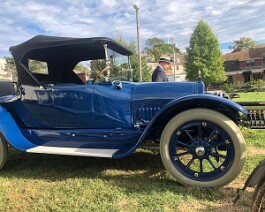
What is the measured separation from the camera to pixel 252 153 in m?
4.92

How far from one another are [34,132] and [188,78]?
37.8 m

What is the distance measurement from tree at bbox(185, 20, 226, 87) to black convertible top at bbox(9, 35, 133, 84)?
35976mm

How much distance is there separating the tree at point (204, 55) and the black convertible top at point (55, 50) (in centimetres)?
3598

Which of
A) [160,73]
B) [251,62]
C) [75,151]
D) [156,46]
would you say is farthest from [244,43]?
[75,151]

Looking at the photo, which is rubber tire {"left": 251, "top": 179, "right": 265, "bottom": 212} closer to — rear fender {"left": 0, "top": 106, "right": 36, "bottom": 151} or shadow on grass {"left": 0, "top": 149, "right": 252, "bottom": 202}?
shadow on grass {"left": 0, "top": 149, "right": 252, "bottom": 202}

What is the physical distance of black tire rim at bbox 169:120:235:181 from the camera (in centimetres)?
348

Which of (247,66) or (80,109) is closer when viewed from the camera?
(80,109)

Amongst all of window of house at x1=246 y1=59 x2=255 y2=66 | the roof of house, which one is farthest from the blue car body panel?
the roof of house

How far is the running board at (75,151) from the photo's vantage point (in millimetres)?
3854

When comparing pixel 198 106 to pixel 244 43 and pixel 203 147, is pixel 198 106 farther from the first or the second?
pixel 244 43

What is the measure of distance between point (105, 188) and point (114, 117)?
941 millimetres

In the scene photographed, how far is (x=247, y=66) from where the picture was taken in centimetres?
5147

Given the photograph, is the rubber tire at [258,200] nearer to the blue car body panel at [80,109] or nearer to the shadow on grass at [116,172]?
the shadow on grass at [116,172]

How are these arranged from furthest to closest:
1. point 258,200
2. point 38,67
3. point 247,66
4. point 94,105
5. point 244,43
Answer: point 244,43 → point 247,66 → point 38,67 → point 94,105 → point 258,200
